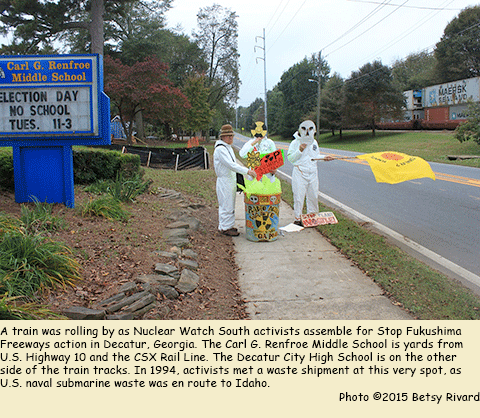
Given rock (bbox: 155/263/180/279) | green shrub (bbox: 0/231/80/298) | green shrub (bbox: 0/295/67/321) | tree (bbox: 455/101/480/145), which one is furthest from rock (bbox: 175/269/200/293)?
tree (bbox: 455/101/480/145)

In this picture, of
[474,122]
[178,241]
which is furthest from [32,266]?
[474,122]

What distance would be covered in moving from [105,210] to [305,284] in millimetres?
3211

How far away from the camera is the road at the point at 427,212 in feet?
20.8

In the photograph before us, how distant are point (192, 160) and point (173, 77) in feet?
120

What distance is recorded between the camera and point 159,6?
126 feet

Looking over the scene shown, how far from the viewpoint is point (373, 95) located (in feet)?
158

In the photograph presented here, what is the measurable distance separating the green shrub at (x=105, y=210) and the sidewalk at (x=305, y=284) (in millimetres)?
1886

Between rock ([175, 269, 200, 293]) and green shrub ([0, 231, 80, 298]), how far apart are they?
1085mm

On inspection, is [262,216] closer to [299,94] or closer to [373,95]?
[373,95]

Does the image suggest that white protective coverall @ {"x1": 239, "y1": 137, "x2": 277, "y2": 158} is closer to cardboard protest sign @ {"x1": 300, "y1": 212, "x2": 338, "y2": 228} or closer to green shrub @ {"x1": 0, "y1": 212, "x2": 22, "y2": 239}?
cardboard protest sign @ {"x1": 300, "y1": 212, "x2": 338, "y2": 228}

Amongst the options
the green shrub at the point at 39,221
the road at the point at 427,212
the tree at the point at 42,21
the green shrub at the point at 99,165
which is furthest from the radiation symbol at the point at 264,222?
the tree at the point at 42,21

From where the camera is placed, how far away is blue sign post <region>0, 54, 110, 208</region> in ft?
21.2

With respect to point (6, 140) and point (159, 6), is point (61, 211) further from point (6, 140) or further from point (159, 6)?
point (159, 6)

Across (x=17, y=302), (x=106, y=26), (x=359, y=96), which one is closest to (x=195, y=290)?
(x=17, y=302)
